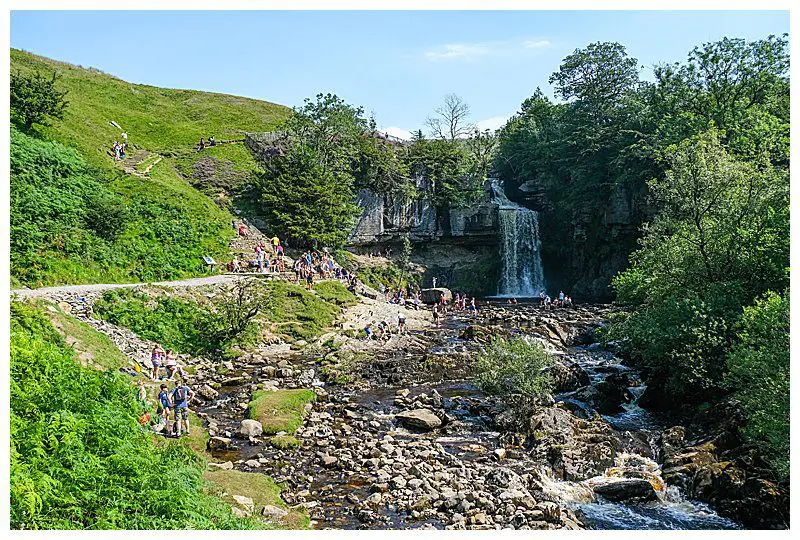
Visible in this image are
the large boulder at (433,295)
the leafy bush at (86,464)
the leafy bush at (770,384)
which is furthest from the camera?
the large boulder at (433,295)

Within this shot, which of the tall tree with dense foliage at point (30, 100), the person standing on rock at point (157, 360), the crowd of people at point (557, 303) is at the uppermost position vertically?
the tall tree with dense foliage at point (30, 100)

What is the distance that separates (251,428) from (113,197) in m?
25.4

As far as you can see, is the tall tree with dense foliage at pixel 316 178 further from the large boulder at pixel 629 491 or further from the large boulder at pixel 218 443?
the large boulder at pixel 629 491

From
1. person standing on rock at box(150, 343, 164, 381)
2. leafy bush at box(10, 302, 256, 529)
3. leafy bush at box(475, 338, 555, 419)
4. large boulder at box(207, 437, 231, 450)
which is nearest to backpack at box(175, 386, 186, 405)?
large boulder at box(207, 437, 231, 450)

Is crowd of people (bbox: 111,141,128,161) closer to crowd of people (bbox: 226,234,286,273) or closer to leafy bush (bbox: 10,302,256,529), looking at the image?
crowd of people (bbox: 226,234,286,273)

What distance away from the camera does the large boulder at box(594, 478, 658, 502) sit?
528 inches

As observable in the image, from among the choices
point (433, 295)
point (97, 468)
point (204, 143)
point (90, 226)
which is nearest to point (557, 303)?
point (433, 295)

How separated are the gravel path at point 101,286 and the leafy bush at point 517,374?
17943mm

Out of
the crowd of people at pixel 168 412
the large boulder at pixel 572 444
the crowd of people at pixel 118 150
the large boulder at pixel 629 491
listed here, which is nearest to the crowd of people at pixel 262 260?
the crowd of people at pixel 118 150

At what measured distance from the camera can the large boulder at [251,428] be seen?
16.5 metres

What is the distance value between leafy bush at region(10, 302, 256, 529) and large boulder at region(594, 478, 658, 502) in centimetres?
895

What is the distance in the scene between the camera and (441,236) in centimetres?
5850

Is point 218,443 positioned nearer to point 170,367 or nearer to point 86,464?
point 86,464
